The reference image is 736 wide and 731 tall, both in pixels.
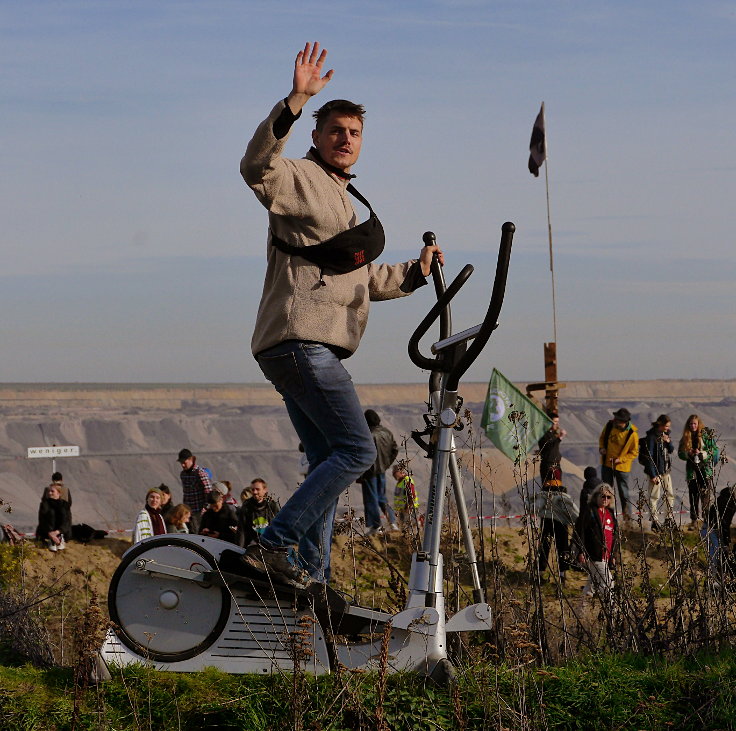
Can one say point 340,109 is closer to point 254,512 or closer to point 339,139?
point 339,139

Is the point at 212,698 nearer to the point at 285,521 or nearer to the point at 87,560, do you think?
the point at 285,521

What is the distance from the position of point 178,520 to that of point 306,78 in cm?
934

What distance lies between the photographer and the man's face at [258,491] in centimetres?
1309

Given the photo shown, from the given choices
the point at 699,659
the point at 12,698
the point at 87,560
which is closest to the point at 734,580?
the point at 699,659

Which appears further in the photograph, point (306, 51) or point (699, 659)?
point (699, 659)

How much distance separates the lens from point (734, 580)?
253 inches

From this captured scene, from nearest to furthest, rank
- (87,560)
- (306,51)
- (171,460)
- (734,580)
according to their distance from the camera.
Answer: (306,51), (734,580), (87,560), (171,460)

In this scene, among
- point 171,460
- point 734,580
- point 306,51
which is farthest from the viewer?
point 171,460

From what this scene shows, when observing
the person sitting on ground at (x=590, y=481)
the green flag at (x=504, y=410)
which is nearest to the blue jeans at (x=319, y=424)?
the person sitting on ground at (x=590, y=481)

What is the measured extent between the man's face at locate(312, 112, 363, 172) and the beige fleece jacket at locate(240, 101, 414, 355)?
0.06 metres

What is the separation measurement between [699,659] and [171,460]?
156 ft

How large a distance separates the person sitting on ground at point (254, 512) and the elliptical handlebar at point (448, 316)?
7547mm

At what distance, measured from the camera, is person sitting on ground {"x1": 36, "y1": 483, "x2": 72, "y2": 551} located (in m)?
14.7

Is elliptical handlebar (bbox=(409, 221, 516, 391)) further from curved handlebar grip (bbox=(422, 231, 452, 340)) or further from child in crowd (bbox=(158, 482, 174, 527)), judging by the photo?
child in crowd (bbox=(158, 482, 174, 527))
